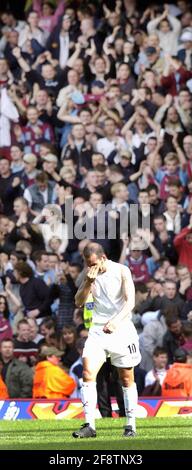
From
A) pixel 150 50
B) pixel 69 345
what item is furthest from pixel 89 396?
pixel 150 50

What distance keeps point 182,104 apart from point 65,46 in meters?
2.74

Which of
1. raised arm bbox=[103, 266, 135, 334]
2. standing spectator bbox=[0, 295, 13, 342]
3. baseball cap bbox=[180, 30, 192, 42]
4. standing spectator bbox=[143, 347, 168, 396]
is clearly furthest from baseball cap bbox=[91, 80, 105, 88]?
raised arm bbox=[103, 266, 135, 334]

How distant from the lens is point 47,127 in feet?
80.0

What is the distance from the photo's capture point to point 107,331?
13984 mm

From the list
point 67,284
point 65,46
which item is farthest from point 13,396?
point 65,46

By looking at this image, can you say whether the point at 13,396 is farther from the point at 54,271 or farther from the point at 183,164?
the point at 183,164

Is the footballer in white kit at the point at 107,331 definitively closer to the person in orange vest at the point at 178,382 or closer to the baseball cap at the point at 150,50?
the person in orange vest at the point at 178,382

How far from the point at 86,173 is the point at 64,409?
632 centimetres

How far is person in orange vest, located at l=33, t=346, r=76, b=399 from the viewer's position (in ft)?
60.7

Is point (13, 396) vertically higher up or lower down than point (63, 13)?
lower down

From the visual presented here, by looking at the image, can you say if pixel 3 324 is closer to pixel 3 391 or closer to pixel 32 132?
pixel 3 391

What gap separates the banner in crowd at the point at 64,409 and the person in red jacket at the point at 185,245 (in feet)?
15.1

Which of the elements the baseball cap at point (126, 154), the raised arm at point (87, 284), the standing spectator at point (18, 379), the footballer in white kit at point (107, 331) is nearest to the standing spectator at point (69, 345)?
the standing spectator at point (18, 379)

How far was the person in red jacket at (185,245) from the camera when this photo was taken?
2183 cm
